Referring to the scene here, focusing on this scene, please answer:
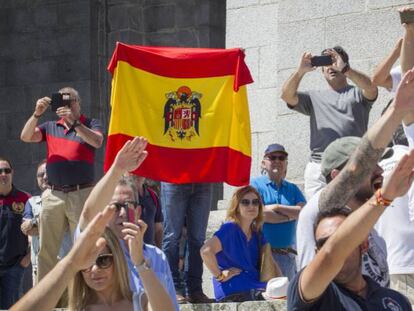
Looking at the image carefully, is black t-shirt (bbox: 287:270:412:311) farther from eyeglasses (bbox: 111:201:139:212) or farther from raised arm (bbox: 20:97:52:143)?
raised arm (bbox: 20:97:52:143)

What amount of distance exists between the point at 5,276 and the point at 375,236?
19.7ft

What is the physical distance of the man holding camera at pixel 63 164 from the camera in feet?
33.8

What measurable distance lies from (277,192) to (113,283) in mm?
4146

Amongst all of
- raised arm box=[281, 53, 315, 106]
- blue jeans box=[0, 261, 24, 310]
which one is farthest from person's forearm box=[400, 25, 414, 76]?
blue jeans box=[0, 261, 24, 310]

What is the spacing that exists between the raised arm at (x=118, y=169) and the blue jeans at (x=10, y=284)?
186 inches

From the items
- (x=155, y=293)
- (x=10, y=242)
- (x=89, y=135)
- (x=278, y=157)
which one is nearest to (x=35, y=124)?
(x=89, y=135)

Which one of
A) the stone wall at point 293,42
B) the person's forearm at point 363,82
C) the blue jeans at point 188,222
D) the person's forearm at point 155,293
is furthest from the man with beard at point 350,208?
the stone wall at point 293,42

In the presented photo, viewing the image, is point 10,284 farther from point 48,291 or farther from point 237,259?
point 48,291

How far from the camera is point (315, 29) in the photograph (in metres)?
11.4

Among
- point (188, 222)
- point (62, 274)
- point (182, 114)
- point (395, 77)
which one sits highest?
point (395, 77)

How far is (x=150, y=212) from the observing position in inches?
384

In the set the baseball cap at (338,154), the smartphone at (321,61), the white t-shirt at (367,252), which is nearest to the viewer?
the white t-shirt at (367,252)

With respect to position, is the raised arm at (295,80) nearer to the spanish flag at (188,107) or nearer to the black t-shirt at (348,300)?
the spanish flag at (188,107)

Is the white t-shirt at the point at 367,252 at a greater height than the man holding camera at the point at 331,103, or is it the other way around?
the man holding camera at the point at 331,103
